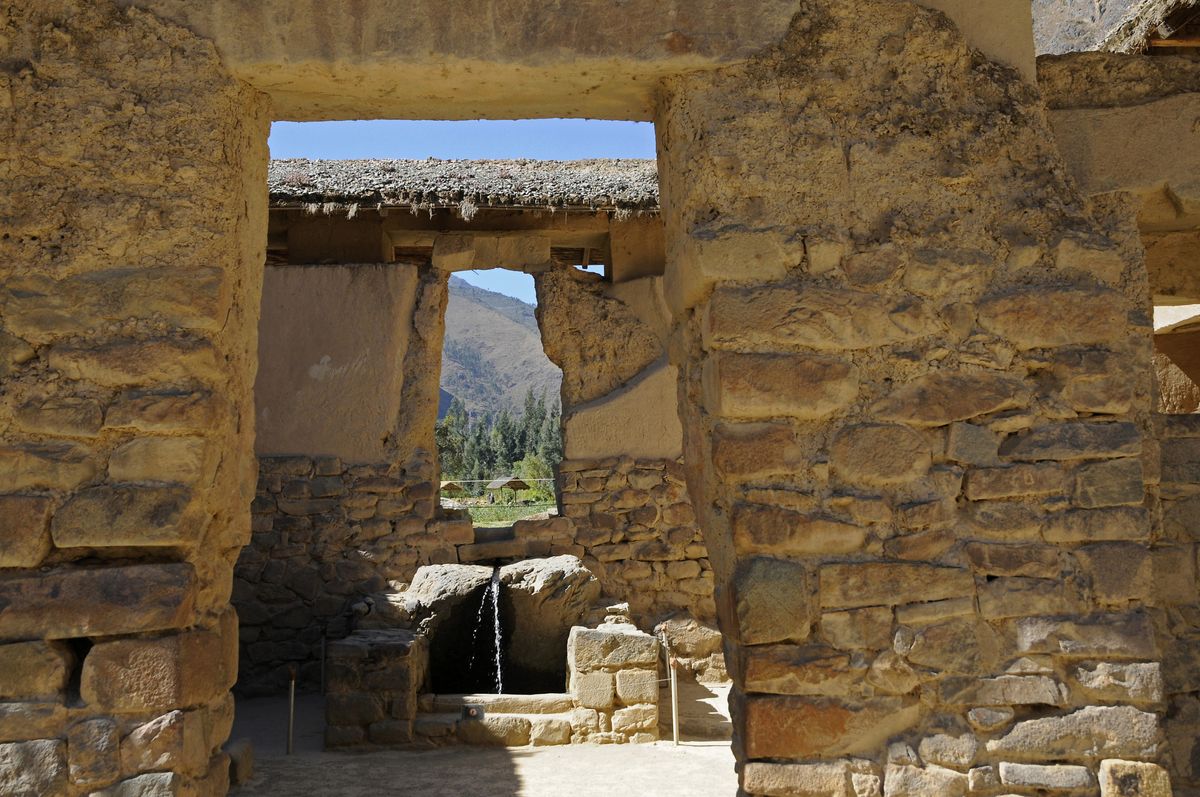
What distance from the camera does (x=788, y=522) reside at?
269 centimetres

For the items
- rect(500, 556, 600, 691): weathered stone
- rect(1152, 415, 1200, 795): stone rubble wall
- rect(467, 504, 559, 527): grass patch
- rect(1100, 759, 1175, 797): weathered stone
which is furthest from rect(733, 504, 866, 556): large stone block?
rect(467, 504, 559, 527): grass patch

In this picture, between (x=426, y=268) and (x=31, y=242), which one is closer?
(x=31, y=242)

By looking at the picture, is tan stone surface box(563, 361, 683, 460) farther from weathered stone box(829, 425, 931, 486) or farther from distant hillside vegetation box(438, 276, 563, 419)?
distant hillside vegetation box(438, 276, 563, 419)

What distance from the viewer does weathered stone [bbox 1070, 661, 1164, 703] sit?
8.61ft

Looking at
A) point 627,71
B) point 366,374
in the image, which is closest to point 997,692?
point 627,71

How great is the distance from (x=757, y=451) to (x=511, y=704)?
3957mm

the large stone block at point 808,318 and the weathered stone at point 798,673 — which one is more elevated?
the large stone block at point 808,318

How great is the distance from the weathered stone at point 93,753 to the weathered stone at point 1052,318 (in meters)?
2.64

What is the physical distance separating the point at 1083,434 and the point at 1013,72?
114 cm

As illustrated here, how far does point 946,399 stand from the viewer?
278 cm

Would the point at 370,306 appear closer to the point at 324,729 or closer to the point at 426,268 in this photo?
the point at 426,268

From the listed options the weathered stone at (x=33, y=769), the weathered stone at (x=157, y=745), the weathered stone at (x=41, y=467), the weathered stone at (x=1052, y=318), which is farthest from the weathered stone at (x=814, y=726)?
the weathered stone at (x=41, y=467)

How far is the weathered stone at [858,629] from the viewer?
2654 mm

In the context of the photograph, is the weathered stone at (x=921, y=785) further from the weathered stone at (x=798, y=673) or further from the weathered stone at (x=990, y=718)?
the weathered stone at (x=798, y=673)
